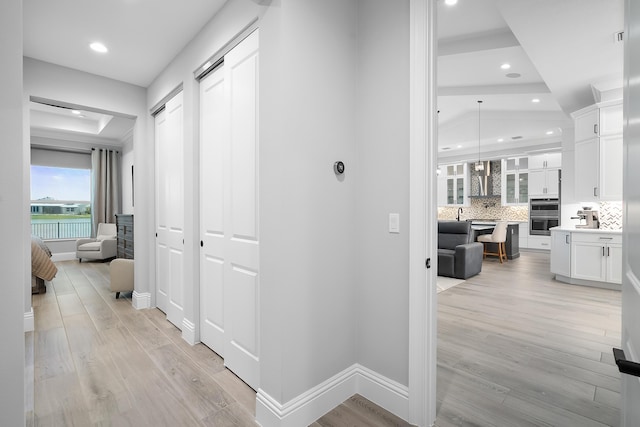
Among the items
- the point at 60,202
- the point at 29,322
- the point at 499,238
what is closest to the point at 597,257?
the point at 499,238

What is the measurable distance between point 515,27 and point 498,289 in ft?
11.5

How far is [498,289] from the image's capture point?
15.5 feet

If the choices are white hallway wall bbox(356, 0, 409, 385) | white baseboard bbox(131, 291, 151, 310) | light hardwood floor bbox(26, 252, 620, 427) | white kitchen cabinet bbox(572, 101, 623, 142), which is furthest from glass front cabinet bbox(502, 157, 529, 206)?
white baseboard bbox(131, 291, 151, 310)

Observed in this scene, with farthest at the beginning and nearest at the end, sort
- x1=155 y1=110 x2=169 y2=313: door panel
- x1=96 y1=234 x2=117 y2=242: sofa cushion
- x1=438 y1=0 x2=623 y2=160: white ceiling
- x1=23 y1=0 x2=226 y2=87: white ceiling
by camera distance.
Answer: x1=96 y1=234 x2=117 y2=242: sofa cushion < x1=155 y1=110 x2=169 y2=313: door panel < x1=438 y1=0 x2=623 y2=160: white ceiling < x1=23 y1=0 x2=226 y2=87: white ceiling

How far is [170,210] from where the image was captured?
136 inches

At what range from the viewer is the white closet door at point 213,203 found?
2.53m

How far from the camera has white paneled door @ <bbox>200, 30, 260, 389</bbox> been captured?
215 centimetres

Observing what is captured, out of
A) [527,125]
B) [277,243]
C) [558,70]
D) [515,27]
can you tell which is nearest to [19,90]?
[277,243]

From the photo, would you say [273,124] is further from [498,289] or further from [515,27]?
[498,289]

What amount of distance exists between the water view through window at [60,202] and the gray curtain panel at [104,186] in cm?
33

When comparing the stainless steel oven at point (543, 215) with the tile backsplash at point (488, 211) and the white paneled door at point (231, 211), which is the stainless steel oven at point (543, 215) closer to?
the tile backsplash at point (488, 211)

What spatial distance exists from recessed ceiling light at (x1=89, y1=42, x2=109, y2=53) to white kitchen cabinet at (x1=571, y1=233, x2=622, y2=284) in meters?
6.71

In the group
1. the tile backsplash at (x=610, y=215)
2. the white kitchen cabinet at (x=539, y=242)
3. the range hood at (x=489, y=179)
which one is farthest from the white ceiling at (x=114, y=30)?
the white kitchen cabinet at (x=539, y=242)

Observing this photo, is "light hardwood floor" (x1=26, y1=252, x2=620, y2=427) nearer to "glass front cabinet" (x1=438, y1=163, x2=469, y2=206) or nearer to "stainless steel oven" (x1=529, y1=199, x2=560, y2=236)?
"stainless steel oven" (x1=529, y1=199, x2=560, y2=236)
